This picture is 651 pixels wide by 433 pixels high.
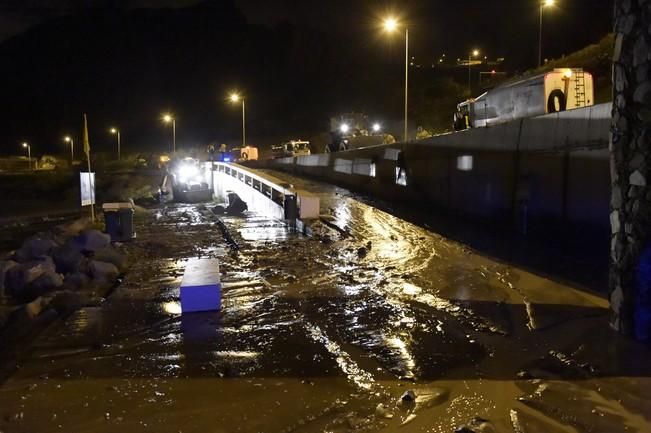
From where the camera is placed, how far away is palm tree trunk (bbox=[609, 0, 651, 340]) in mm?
6520

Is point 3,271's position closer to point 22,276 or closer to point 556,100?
point 22,276

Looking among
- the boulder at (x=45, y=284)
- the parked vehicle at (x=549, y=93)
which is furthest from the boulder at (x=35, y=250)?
the parked vehicle at (x=549, y=93)

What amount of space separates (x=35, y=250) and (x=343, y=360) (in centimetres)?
1018

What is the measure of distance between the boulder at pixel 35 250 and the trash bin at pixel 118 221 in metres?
2.43

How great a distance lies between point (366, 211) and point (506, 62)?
6896 centimetres

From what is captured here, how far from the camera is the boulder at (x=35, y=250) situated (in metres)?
13.5

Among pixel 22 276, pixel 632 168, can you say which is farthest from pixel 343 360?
pixel 22 276

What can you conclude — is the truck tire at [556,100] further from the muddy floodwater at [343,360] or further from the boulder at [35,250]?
the boulder at [35,250]

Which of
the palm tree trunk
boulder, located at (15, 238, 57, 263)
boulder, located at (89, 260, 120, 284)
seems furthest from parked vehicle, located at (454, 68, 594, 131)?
boulder, located at (15, 238, 57, 263)

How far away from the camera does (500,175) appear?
14805 mm

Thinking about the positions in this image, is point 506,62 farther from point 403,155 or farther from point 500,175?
point 500,175

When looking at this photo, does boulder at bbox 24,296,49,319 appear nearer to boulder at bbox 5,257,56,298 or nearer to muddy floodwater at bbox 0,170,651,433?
muddy floodwater at bbox 0,170,651,433

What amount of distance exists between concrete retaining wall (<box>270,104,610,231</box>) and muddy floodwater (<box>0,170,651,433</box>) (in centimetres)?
250

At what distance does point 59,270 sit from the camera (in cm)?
1255
